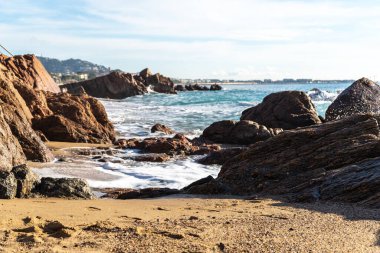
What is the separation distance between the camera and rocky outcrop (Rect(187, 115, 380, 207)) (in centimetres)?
626

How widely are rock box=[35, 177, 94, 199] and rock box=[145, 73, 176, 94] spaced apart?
63.9 m

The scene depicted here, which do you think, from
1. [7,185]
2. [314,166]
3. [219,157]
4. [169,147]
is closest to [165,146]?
[169,147]

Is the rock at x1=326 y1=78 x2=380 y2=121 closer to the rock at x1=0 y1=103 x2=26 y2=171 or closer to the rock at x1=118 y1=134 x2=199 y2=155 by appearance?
the rock at x1=118 y1=134 x2=199 y2=155

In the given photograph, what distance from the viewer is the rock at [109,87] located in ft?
179

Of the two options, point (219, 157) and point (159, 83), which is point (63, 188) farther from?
point (159, 83)

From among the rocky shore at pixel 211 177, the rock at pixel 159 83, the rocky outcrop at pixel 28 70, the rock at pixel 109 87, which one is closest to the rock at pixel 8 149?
the rocky shore at pixel 211 177

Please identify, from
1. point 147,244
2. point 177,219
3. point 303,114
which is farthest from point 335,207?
point 303,114

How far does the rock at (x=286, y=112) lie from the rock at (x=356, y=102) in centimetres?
81

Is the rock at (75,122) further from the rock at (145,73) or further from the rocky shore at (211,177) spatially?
the rock at (145,73)

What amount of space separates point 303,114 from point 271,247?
575 inches

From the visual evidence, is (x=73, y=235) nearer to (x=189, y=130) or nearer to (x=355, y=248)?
(x=355, y=248)

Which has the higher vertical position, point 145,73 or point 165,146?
point 145,73

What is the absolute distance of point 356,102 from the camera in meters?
17.6

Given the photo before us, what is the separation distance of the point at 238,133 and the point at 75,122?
5.00 metres
